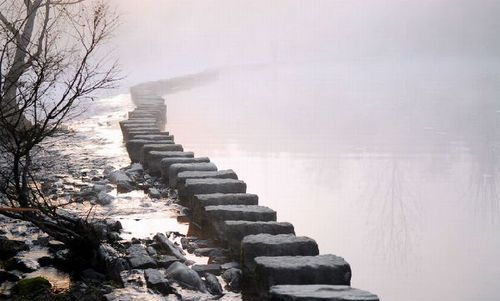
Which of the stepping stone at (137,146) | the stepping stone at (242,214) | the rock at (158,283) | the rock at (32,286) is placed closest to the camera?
the rock at (32,286)

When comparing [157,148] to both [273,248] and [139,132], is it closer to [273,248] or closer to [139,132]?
[139,132]

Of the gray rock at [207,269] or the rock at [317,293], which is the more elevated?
the rock at [317,293]

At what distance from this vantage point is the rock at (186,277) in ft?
12.9

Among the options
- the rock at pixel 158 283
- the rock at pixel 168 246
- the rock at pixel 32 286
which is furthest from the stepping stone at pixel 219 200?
the rock at pixel 32 286

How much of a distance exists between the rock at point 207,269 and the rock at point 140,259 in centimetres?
31

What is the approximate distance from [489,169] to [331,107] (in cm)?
1013

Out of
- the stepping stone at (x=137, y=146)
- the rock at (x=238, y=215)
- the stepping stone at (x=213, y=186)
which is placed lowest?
the rock at (x=238, y=215)

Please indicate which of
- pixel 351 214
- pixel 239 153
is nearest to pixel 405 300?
pixel 351 214

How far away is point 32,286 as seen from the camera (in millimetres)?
3688

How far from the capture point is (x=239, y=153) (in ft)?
35.0

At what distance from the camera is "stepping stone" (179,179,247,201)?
575 cm

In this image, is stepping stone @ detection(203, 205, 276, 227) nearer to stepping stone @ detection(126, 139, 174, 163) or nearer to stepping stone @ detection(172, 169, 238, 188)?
stepping stone @ detection(172, 169, 238, 188)

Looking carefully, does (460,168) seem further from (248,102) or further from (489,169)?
(248,102)

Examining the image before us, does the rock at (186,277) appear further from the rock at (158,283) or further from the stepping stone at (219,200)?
the stepping stone at (219,200)
